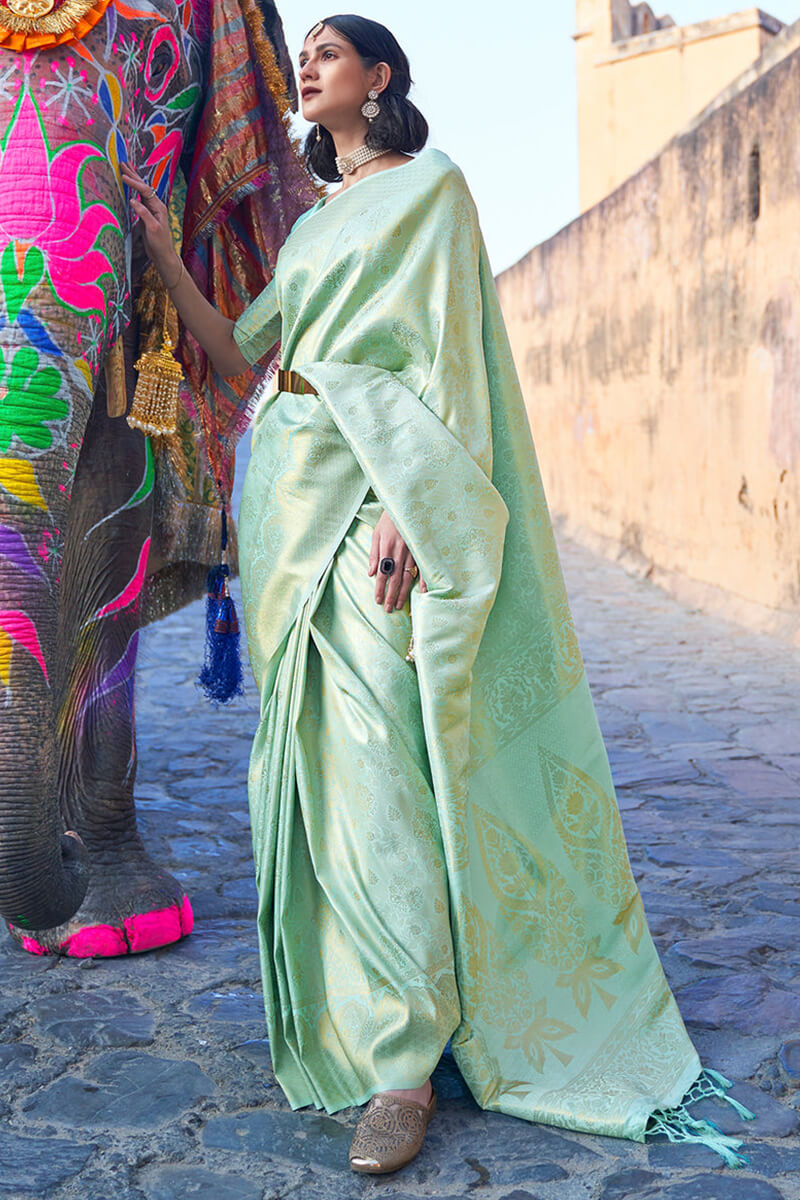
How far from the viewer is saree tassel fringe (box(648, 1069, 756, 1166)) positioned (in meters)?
2.01

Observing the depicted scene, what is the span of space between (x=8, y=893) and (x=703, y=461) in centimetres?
756

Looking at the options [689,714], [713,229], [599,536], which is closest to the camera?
[689,714]

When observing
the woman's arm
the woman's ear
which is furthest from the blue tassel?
the woman's ear

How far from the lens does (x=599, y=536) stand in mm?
11766

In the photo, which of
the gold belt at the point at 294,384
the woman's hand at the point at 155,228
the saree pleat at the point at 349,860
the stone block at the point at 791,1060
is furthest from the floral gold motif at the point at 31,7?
the stone block at the point at 791,1060

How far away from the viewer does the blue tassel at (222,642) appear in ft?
10.1

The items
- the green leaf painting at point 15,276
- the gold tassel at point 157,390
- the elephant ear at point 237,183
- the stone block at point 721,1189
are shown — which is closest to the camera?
the stone block at point 721,1189

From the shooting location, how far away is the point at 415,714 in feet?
7.10

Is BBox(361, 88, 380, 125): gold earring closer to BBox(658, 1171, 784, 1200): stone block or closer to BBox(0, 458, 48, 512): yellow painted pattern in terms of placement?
BBox(0, 458, 48, 512): yellow painted pattern

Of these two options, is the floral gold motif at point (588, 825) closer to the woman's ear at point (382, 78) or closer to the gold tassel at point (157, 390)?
the gold tassel at point (157, 390)

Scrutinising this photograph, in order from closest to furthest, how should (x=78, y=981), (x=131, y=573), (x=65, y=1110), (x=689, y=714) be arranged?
(x=65, y=1110), (x=78, y=981), (x=131, y=573), (x=689, y=714)

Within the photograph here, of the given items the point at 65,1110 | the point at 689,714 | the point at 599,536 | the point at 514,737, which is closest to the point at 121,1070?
the point at 65,1110

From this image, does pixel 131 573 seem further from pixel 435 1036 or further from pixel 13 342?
pixel 435 1036

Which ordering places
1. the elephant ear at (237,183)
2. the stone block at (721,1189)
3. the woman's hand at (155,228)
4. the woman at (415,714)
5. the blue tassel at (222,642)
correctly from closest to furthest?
1. the stone block at (721,1189)
2. the woman at (415,714)
3. the woman's hand at (155,228)
4. the elephant ear at (237,183)
5. the blue tassel at (222,642)
